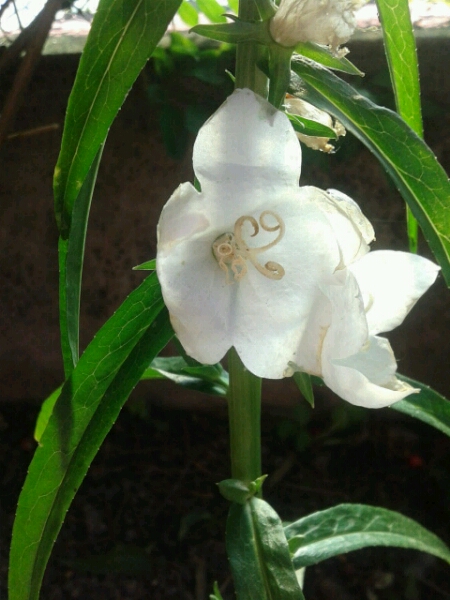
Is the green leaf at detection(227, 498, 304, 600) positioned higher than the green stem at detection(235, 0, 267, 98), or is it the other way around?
the green stem at detection(235, 0, 267, 98)

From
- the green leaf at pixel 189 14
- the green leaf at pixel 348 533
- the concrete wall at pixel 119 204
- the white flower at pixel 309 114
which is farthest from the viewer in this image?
the concrete wall at pixel 119 204

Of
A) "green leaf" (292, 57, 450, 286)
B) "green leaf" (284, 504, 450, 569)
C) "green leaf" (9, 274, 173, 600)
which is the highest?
"green leaf" (292, 57, 450, 286)

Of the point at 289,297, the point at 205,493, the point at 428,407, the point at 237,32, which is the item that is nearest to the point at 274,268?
the point at 289,297

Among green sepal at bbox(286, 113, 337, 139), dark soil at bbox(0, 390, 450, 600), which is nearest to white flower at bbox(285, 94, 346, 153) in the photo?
green sepal at bbox(286, 113, 337, 139)

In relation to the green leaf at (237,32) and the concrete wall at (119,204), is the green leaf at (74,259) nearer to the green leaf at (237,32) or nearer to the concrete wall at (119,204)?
the green leaf at (237,32)

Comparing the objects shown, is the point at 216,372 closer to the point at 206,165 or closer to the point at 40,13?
the point at 206,165

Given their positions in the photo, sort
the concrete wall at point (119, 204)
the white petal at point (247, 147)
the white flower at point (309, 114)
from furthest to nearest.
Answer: the concrete wall at point (119, 204) → the white flower at point (309, 114) → the white petal at point (247, 147)

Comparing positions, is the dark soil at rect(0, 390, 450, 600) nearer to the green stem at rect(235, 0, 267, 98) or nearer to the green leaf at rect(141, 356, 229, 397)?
the green leaf at rect(141, 356, 229, 397)

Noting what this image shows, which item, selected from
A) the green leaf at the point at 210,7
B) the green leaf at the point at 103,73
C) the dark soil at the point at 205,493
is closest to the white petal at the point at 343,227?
the green leaf at the point at 103,73
